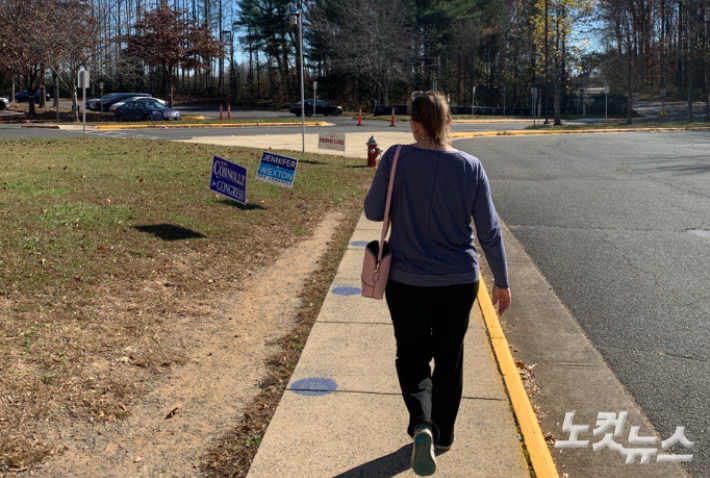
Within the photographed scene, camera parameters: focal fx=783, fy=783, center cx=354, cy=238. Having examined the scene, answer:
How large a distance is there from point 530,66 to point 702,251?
6345cm

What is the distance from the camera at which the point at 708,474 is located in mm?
4062

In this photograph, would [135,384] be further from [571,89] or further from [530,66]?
[571,89]

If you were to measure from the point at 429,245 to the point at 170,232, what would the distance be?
598cm

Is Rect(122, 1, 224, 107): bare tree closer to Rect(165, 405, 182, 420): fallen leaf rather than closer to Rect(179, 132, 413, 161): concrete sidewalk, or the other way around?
Rect(179, 132, 413, 161): concrete sidewalk

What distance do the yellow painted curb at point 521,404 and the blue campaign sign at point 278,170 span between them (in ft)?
20.3

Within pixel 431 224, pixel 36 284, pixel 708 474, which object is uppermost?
pixel 431 224

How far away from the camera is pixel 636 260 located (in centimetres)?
896

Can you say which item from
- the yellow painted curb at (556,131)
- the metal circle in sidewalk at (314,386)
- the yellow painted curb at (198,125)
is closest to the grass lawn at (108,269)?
the metal circle in sidewalk at (314,386)

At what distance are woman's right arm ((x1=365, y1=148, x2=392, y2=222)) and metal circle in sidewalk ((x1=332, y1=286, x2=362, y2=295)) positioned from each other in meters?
3.56

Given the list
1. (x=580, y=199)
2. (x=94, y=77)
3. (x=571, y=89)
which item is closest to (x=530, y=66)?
(x=571, y=89)

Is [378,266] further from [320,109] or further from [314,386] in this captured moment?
[320,109]

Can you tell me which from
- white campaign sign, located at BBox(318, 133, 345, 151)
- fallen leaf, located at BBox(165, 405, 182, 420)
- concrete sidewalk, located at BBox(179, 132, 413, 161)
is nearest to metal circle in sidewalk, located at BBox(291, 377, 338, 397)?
fallen leaf, located at BBox(165, 405, 182, 420)

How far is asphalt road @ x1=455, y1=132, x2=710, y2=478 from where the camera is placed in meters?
5.30

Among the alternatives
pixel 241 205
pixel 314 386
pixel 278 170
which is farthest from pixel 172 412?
pixel 278 170
